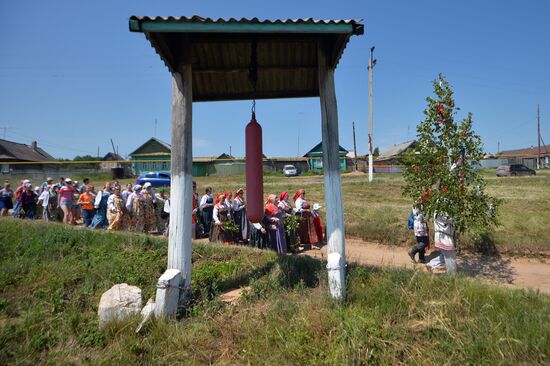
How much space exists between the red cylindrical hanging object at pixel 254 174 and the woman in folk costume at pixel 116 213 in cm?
719

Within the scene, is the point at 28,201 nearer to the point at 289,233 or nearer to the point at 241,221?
the point at 241,221

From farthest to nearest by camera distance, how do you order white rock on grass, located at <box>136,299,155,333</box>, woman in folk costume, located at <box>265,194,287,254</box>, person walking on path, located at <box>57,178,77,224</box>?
person walking on path, located at <box>57,178,77,224</box>
woman in folk costume, located at <box>265,194,287,254</box>
white rock on grass, located at <box>136,299,155,333</box>

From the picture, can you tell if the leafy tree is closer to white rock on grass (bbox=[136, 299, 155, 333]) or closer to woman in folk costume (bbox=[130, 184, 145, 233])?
white rock on grass (bbox=[136, 299, 155, 333])

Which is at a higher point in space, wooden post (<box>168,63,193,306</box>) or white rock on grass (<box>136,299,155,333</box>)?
wooden post (<box>168,63,193,306</box>)

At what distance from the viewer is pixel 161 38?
15.5 ft

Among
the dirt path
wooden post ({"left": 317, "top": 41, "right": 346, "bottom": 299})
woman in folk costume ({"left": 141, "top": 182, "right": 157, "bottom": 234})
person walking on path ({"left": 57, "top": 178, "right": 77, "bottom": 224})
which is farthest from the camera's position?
person walking on path ({"left": 57, "top": 178, "right": 77, "bottom": 224})

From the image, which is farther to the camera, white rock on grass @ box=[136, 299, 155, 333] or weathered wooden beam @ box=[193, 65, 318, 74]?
weathered wooden beam @ box=[193, 65, 318, 74]

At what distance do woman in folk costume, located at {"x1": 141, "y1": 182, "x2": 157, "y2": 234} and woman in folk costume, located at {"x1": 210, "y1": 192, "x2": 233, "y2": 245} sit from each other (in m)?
2.78

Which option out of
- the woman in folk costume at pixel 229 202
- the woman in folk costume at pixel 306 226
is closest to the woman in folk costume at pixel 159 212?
the woman in folk costume at pixel 229 202

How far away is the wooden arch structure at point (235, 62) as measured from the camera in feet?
14.6

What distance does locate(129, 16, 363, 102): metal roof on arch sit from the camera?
4.41 metres

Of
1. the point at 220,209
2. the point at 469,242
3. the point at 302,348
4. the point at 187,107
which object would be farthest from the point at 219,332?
the point at 469,242

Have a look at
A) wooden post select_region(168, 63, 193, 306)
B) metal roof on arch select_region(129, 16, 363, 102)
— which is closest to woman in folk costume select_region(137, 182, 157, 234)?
metal roof on arch select_region(129, 16, 363, 102)

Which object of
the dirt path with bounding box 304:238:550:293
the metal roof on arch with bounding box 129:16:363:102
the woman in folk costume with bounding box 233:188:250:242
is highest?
the metal roof on arch with bounding box 129:16:363:102
